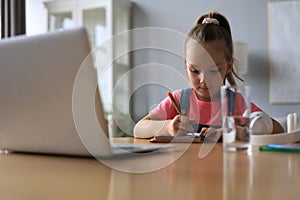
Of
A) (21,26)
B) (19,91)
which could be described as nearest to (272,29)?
(21,26)

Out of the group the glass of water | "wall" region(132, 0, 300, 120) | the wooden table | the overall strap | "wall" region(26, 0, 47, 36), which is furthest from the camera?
"wall" region(26, 0, 47, 36)

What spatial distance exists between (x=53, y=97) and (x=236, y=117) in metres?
0.36

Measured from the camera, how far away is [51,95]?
2.03 feet

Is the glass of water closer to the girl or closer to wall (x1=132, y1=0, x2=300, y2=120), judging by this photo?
the girl

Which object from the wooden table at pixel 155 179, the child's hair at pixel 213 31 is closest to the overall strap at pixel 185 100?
the child's hair at pixel 213 31

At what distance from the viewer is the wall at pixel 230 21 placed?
3418 millimetres

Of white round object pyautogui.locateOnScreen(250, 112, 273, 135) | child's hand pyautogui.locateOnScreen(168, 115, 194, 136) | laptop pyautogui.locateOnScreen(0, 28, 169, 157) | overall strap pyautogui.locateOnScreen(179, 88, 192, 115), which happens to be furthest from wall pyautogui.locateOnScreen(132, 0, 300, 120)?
laptop pyautogui.locateOnScreen(0, 28, 169, 157)

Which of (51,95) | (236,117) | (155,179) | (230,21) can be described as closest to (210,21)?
(236,117)

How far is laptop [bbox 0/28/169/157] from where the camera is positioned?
562mm

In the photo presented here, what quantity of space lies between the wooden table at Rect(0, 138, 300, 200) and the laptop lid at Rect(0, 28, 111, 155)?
0.04 metres

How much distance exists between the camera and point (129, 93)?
12.8 ft

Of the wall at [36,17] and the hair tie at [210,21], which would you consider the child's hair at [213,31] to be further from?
the wall at [36,17]

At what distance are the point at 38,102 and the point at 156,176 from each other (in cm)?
26

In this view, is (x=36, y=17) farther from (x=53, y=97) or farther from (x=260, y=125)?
(x=53, y=97)
